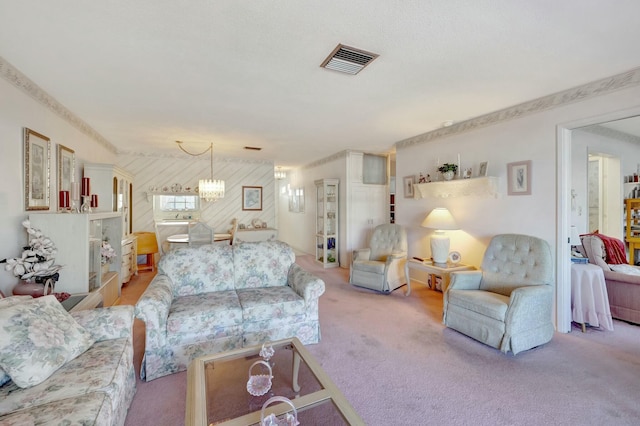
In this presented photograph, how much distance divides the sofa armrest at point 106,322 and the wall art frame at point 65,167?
Result: 2063 mm

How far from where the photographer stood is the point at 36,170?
271cm

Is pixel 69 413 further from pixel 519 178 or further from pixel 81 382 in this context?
pixel 519 178

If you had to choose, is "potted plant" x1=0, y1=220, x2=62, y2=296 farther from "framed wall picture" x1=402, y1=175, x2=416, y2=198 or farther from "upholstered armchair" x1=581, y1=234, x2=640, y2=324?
"upholstered armchair" x1=581, y1=234, x2=640, y2=324

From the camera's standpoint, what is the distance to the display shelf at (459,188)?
11.5ft

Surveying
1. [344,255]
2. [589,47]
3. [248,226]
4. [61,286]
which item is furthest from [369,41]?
[248,226]

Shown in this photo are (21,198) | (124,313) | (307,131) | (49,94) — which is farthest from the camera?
(307,131)

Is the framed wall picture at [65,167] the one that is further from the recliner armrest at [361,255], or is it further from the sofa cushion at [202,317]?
the recliner armrest at [361,255]

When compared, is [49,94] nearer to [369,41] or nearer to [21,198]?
[21,198]

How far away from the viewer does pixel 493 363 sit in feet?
7.93

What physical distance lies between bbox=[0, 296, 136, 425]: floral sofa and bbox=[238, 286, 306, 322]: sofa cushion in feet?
2.99

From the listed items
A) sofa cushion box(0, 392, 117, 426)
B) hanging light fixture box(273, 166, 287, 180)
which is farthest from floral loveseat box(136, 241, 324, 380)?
hanging light fixture box(273, 166, 287, 180)

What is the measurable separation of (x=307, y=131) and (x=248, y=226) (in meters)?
3.28

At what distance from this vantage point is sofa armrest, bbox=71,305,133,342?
1852mm

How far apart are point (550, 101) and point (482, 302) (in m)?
2.22
